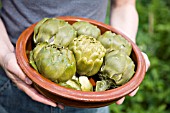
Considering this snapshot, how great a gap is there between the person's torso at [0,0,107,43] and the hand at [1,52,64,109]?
0.41 ft

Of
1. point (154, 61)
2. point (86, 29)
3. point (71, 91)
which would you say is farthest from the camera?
point (154, 61)

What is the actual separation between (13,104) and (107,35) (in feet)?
1.12

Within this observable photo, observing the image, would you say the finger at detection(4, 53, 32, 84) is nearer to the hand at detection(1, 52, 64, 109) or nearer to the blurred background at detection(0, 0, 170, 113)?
the hand at detection(1, 52, 64, 109)

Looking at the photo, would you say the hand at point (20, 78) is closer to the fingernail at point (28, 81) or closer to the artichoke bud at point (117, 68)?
the fingernail at point (28, 81)

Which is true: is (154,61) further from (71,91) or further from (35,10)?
(71,91)

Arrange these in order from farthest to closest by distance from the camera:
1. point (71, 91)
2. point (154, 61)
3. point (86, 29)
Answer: point (154, 61), point (86, 29), point (71, 91)

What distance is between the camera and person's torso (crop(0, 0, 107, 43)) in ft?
3.00

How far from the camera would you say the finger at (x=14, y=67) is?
0.78 metres

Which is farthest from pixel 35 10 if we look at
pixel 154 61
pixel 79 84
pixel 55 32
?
pixel 154 61

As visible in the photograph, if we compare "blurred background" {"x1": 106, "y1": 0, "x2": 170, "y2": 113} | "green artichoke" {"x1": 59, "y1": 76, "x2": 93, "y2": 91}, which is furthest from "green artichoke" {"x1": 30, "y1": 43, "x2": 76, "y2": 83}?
"blurred background" {"x1": 106, "y1": 0, "x2": 170, "y2": 113}

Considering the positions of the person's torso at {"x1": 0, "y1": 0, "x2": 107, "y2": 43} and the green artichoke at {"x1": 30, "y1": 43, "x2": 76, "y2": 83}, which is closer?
the green artichoke at {"x1": 30, "y1": 43, "x2": 76, "y2": 83}

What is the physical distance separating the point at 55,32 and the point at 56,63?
0.09 metres

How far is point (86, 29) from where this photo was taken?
82cm

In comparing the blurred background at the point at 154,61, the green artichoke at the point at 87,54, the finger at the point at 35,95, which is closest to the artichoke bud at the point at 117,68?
the green artichoke at the point at 87,54
